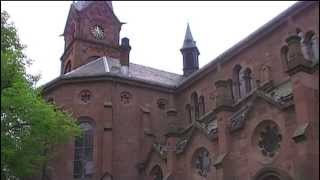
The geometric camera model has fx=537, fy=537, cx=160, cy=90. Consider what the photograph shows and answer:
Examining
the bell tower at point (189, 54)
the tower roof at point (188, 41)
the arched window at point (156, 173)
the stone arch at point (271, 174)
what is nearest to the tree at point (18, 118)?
the stone arch at point (271, 174)

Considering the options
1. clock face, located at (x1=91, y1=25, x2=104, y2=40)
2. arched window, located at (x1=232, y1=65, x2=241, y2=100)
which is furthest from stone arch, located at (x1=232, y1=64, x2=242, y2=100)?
clock face, located at (x1=91, y1=25, x2=104, y2=40)

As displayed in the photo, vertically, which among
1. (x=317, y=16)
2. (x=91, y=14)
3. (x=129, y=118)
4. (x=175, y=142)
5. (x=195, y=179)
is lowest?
(x=195, y=179)

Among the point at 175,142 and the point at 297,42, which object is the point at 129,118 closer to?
the point at 175,142

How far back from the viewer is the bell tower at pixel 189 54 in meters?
50.6

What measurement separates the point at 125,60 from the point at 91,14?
13.0 m

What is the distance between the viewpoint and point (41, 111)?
25.5m

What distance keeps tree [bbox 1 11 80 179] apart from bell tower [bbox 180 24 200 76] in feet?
82.4

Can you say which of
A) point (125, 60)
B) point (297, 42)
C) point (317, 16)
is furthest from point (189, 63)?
point (297, 42)

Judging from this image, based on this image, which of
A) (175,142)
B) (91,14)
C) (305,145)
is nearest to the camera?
(305,145)

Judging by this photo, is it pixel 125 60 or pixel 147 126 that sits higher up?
pixel 125 60

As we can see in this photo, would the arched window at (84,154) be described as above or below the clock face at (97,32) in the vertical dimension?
below

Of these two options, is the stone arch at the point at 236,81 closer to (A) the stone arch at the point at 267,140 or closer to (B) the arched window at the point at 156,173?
(B) the arched window at the point at 156,173

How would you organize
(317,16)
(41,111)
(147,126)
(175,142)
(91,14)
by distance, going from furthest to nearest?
(91,14) → (147,126) → (175,142) → (317,16) → (41,111)

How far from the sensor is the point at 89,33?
5581 centimetres
